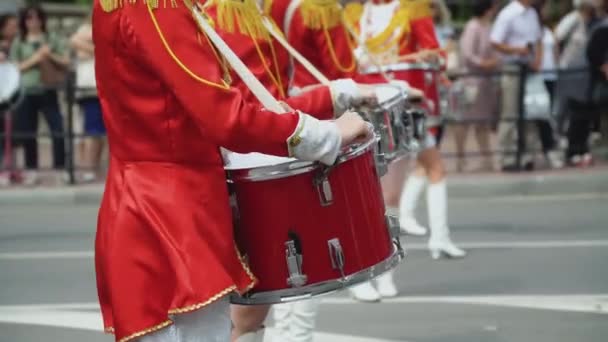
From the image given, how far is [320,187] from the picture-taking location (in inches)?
157

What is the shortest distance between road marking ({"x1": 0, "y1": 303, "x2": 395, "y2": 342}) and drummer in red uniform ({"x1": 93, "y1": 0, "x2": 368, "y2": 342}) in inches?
129

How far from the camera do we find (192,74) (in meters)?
3.65

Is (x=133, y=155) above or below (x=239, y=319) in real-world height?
above

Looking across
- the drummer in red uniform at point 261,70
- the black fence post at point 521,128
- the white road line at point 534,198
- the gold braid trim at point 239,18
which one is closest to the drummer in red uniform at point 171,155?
the drummer in red uniform at point 261,70

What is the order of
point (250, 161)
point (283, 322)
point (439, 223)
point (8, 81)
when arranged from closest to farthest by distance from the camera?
1. point (250, 161)
2. point (283, 322)
3. point (439, 223)
4. point (8, 81)

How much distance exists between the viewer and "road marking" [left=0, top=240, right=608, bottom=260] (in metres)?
9.65

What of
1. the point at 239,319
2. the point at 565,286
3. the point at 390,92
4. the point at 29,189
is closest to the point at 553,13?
the point at 29,189

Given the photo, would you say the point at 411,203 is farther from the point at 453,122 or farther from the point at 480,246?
the point at 453,122

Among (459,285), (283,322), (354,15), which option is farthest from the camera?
(354,15)

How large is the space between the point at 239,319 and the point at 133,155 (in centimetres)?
119

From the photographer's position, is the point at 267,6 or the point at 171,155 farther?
the point at 267,6

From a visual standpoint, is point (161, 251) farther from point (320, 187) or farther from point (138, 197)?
point (320, 187)

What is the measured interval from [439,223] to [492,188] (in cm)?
348

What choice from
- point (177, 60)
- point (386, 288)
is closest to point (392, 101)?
point (177, 60)
